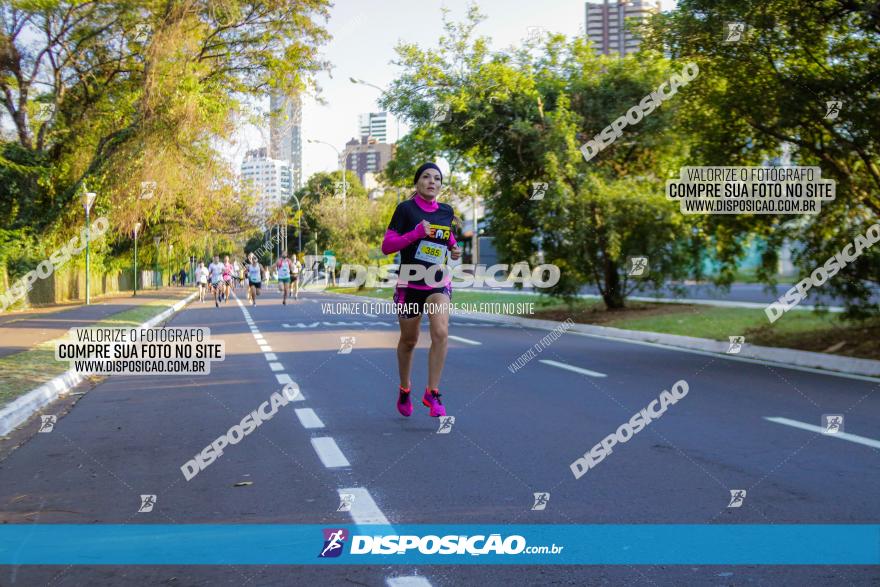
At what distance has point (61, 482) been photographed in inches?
220

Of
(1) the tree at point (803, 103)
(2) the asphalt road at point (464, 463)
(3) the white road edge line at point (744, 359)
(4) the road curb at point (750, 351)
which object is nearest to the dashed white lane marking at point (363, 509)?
(2) the asphalt road at point (464, 463)

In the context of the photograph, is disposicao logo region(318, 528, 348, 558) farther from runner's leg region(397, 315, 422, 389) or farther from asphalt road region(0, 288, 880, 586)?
runner's leg region(397, 315, 422, 389)

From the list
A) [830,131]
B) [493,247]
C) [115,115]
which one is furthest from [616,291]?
[115,115]

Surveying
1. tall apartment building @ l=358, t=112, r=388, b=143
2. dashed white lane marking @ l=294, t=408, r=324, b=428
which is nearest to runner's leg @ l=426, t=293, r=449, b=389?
dashed white lane marking @ l=294, t=408, r=324, b=428

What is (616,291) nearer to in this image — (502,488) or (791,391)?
(791,391)

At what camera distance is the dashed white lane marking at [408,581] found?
363 cm

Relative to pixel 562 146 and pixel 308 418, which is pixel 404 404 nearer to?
pixel 308 418

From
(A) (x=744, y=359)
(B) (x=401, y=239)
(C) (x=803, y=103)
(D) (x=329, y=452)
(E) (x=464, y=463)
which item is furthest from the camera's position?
(A) (x=744, y=359)

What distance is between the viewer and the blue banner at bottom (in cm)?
395

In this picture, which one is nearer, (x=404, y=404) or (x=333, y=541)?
(x=333, y=541)

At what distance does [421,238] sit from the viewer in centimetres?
729

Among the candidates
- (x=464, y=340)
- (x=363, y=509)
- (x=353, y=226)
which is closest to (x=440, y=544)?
(x=363, y=509)

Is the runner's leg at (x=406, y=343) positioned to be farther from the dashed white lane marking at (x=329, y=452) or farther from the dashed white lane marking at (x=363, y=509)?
A: the dashed white lane marking at (x=363, y=509)

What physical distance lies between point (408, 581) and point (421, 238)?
396 centimetres
